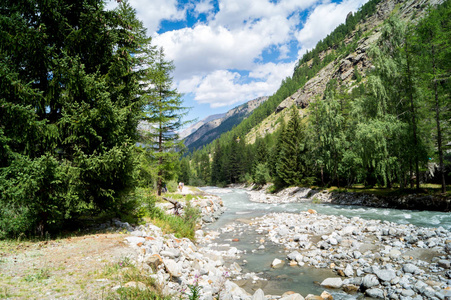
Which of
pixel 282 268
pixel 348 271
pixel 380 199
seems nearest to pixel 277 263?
pixel 282 268

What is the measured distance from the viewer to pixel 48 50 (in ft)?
25.3

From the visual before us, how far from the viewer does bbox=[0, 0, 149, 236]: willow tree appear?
6.98 meters

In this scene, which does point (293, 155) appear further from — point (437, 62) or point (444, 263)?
point (444, 263)

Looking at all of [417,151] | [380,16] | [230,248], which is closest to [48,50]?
[230,248]

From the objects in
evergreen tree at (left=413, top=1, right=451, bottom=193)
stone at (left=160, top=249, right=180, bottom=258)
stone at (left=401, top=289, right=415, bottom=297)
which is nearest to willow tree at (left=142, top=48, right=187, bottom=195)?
stone at (left=160, top=249, right=180, bottom=258)

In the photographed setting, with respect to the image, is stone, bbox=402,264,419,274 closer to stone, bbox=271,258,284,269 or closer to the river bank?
stone, bbox=271,258,284,269

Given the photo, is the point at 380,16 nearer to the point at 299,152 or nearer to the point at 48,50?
the point at 299,152

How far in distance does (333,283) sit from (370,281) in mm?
1096

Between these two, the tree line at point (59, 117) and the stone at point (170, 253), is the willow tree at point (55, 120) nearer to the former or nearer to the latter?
the tree line at point (59, 117)

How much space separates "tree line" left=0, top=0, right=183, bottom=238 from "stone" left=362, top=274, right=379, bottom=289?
9.01 meters

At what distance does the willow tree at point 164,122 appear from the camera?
18594 mm

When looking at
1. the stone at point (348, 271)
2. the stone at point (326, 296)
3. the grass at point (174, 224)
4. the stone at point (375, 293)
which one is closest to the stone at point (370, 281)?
the stone at point (375, 293)

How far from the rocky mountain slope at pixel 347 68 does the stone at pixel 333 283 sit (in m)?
117

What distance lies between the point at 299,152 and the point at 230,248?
31.8 metres
